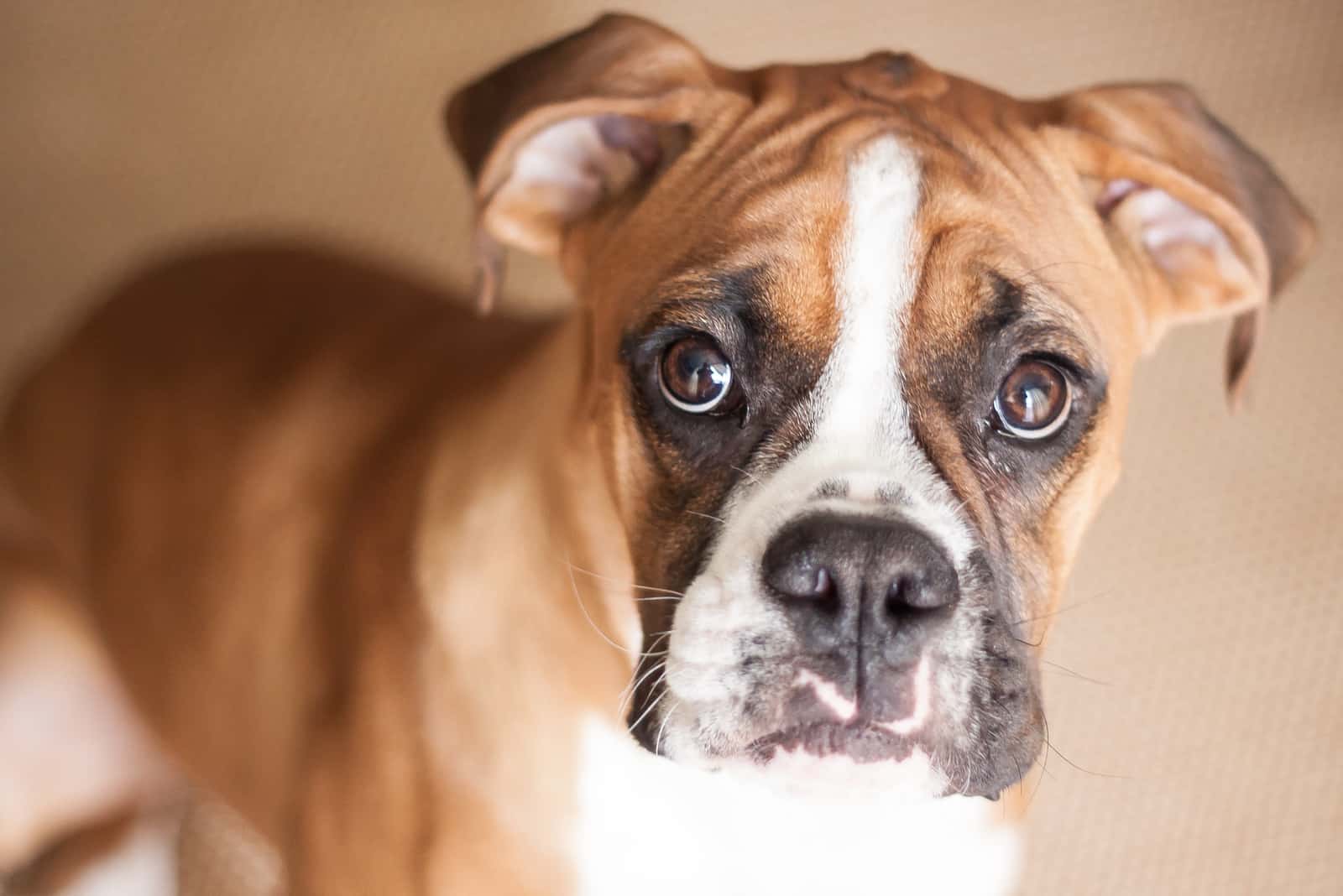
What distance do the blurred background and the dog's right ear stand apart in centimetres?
100

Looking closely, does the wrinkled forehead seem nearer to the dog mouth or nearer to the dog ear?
the dog ear

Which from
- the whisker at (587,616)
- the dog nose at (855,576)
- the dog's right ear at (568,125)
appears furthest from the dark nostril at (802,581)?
the dog's right ear at (568,125)

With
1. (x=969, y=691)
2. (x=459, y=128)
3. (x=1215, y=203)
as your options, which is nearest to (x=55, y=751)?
(x=459, y=128)

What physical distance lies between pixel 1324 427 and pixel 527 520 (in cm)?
221

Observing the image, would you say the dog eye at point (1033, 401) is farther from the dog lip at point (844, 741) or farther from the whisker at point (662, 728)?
the whisker at point (662, 728)

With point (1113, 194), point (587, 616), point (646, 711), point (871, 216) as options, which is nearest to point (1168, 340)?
point (1113, 194)

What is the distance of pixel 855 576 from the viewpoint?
4.51 feet

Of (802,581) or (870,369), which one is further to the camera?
(870,369)

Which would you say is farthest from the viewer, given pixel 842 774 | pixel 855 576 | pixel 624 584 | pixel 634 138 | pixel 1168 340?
pixel 1168 340

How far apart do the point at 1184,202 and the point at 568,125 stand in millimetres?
851

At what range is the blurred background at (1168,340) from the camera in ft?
9.20

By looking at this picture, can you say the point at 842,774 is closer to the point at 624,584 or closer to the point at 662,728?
the point at 662,728

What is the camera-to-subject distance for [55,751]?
98.5 inches

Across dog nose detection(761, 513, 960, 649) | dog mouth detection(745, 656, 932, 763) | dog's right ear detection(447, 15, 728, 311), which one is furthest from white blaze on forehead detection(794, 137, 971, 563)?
dog's right ear detection(447, 15, 728, 311)
